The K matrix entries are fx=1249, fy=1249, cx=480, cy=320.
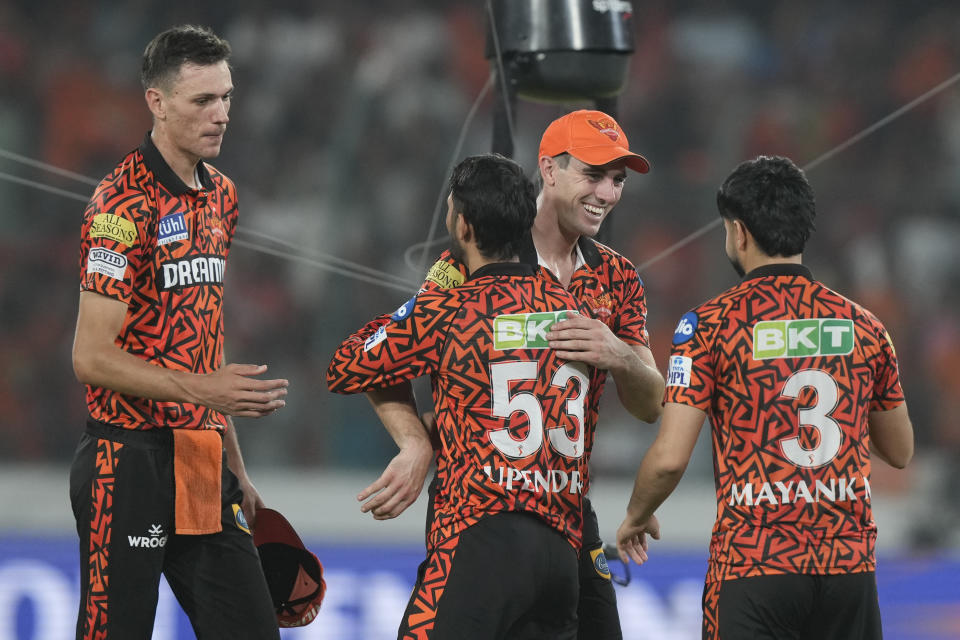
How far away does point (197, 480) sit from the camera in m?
3.19

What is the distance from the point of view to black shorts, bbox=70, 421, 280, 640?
3107 mm

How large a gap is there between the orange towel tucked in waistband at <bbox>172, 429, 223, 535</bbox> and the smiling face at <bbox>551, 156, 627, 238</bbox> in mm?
1105

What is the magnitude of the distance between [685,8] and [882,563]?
4.54 metres

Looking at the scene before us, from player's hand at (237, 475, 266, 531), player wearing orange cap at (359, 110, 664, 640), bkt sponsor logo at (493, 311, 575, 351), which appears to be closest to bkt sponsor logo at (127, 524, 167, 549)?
player's hand at (237, 475, 266, 531)

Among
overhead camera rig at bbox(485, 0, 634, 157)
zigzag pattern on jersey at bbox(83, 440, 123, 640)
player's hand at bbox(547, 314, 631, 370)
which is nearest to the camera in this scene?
player's hand at bbox(547, 314, 631, 370)

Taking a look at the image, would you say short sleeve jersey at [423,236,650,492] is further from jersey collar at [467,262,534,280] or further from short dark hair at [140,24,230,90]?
short dark hair at [140,24,230,90]

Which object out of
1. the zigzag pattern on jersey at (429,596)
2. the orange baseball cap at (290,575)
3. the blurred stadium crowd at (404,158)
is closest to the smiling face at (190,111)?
the orange baseball cap at (290,575)

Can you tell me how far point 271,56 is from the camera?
8.18 metres

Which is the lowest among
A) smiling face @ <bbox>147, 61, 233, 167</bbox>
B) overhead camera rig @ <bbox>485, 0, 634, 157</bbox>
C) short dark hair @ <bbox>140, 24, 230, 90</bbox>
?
smiling face @ <bbox>147, 61, 233, 167</bbox>

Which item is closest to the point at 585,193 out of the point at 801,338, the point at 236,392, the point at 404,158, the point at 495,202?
the point at 495,202

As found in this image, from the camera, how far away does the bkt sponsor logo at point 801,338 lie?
9.37 feet

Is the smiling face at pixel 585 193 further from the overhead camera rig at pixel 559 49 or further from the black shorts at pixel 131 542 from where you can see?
the black shorts at pixel 131 542

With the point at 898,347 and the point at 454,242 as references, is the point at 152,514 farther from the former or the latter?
the point at 898,347

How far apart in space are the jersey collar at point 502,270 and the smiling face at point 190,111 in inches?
31.4
